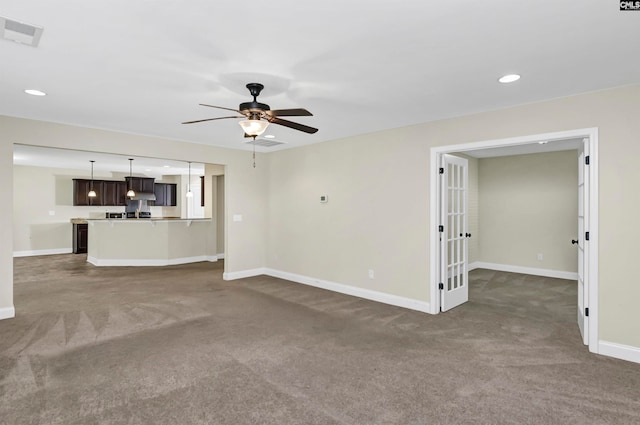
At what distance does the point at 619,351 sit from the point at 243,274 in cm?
538

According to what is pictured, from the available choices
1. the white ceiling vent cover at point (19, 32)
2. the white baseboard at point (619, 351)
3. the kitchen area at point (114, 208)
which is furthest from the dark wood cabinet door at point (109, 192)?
the white baseboard at point (619, 351)

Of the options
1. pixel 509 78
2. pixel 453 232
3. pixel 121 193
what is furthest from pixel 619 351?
pixel 121 193

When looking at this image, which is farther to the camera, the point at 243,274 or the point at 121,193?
the point at 121,193

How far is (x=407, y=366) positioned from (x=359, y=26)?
2.65 meters

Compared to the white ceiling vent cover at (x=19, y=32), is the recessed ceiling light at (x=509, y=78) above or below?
above

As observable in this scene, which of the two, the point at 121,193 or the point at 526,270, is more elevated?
the point at 121,193

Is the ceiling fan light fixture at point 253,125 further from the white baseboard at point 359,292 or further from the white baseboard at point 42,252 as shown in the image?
the white baseboard at point 42,252

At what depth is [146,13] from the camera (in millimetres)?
1953

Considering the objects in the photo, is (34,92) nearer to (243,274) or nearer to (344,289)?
(243,274)

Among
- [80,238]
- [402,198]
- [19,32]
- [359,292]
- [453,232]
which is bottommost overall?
[359,292]

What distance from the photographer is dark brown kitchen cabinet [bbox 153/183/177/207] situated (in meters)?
11.4

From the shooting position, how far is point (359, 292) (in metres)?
5.23

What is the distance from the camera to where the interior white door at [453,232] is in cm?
444

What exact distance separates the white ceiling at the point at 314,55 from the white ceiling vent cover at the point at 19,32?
0.18ft
